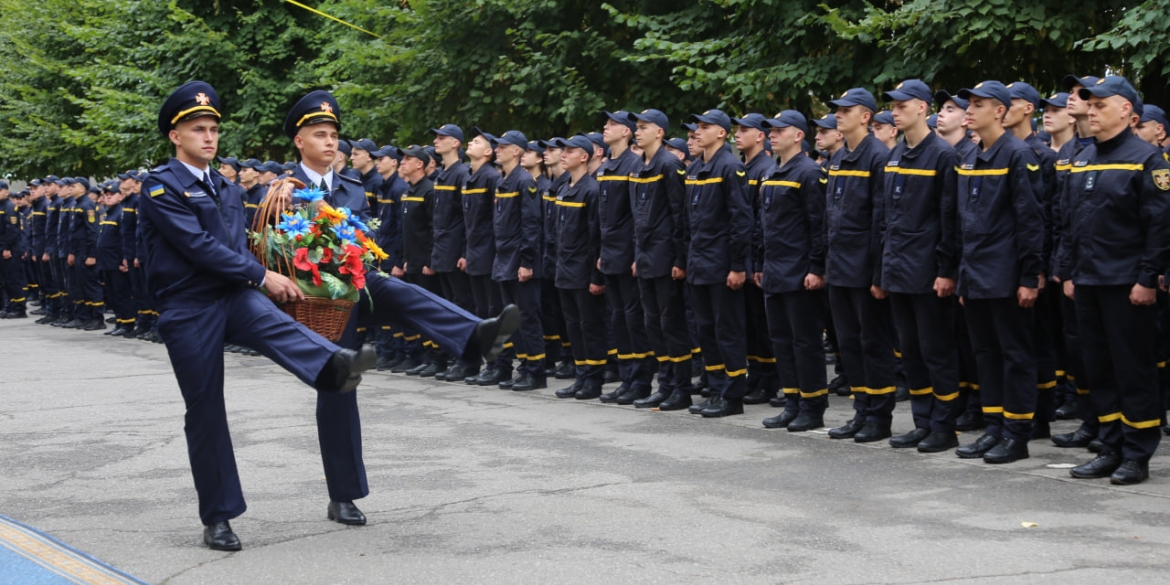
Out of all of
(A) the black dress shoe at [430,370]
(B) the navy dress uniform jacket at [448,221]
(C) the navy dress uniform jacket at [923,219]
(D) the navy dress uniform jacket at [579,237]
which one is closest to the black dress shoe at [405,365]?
(A) the black dress shoe at [430,370]

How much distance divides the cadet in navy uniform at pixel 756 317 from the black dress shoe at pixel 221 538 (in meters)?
5.58

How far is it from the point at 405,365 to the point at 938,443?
25.2ft

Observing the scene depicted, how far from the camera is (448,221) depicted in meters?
14.6

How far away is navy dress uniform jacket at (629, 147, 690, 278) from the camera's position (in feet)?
37.6

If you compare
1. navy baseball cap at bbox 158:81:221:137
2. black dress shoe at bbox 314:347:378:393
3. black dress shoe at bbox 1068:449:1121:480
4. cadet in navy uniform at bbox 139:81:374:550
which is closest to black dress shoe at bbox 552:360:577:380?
black dress shoe at bbox 1068:449:1121:480

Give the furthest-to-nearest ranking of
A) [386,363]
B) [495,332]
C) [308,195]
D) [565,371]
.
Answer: [386,363] < [565,371] < [308,195] < [495,332]

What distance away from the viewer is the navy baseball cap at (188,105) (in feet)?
22.1

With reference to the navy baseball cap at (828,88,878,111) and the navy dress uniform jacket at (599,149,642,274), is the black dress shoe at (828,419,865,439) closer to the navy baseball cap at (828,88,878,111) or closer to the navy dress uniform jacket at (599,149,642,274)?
the navy baseball cap at (828,88,878,111)

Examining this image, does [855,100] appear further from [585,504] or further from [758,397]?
[585,504]

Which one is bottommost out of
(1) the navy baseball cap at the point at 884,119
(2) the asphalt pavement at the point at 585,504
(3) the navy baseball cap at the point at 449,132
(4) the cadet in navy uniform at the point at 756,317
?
(2) the asphalt pavement at the point at 585,504

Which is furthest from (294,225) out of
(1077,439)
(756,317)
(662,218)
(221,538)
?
(756,317)

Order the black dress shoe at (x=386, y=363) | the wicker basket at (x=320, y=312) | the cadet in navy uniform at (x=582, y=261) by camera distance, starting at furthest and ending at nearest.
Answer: the black dress shoe at (x=386, y=363) → the cadet in navy uniform at (x=582, y=261) → the wicker basket at (x=320, y=312)

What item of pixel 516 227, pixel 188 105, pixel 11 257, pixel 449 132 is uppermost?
pixel 449 132

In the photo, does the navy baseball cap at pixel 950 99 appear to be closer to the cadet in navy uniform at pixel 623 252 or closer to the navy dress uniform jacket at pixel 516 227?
the cadet in navy uniform at pixel 623 252
